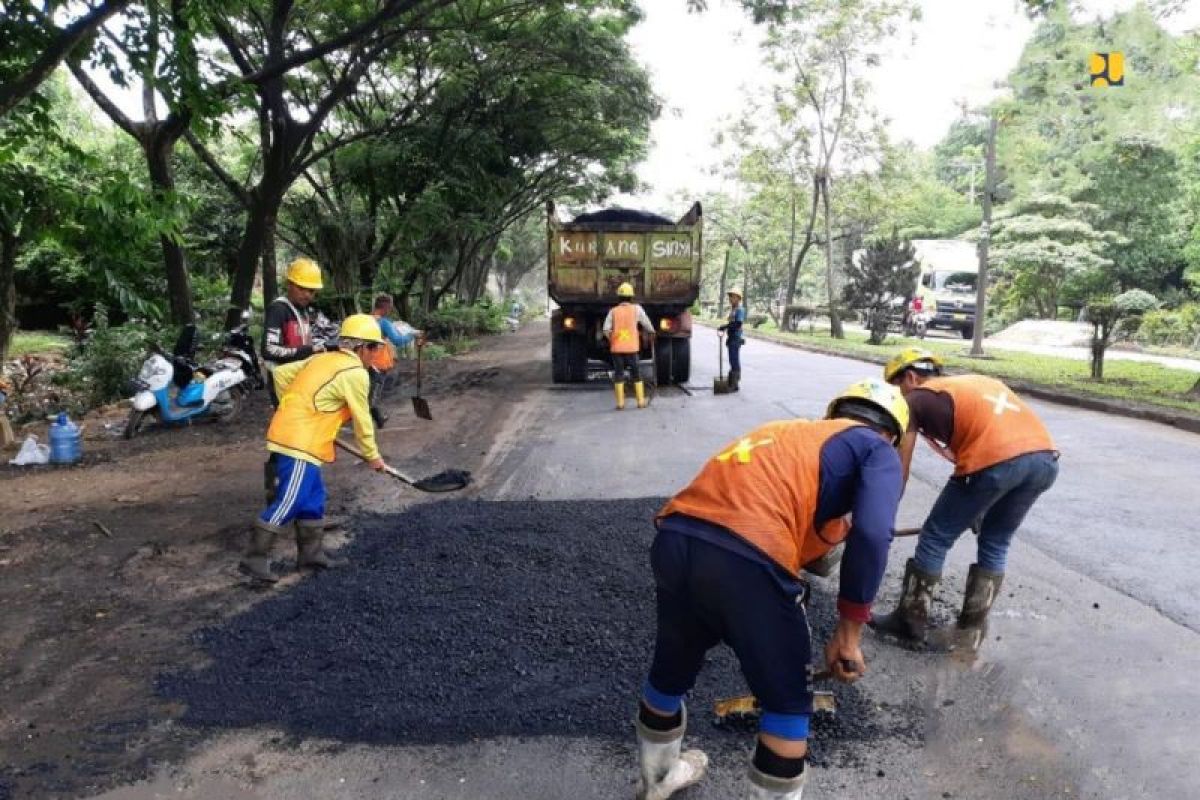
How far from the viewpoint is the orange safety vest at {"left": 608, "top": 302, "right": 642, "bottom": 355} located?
33.5 ft

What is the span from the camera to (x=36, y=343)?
1587cm

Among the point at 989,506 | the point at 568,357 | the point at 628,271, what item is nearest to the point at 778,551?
the point at 989,506

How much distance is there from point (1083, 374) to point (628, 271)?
769 cm

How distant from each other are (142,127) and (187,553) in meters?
7.47

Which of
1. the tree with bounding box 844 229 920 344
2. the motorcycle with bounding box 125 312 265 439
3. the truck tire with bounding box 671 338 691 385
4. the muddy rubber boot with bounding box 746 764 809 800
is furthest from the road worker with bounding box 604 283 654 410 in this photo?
the tree with bounding box 844 229 920 344

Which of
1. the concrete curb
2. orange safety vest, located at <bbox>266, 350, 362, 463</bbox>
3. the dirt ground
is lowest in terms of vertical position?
the dirt ground

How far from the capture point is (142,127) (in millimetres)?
10086

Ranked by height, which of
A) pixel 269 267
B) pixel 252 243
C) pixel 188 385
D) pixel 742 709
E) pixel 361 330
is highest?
pixel 252 243

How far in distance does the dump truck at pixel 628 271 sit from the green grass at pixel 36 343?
858cm

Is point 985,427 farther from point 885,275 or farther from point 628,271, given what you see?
point 885,275

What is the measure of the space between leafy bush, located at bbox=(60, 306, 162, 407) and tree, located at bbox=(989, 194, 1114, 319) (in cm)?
2373

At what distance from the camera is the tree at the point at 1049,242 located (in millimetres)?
24156

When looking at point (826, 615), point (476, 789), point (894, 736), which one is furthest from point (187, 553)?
point (894, 736)

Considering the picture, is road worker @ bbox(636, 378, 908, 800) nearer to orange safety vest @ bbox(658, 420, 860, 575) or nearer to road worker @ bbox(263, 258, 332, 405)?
orange safety vest @ bbox(658, 420, 860, 575)
